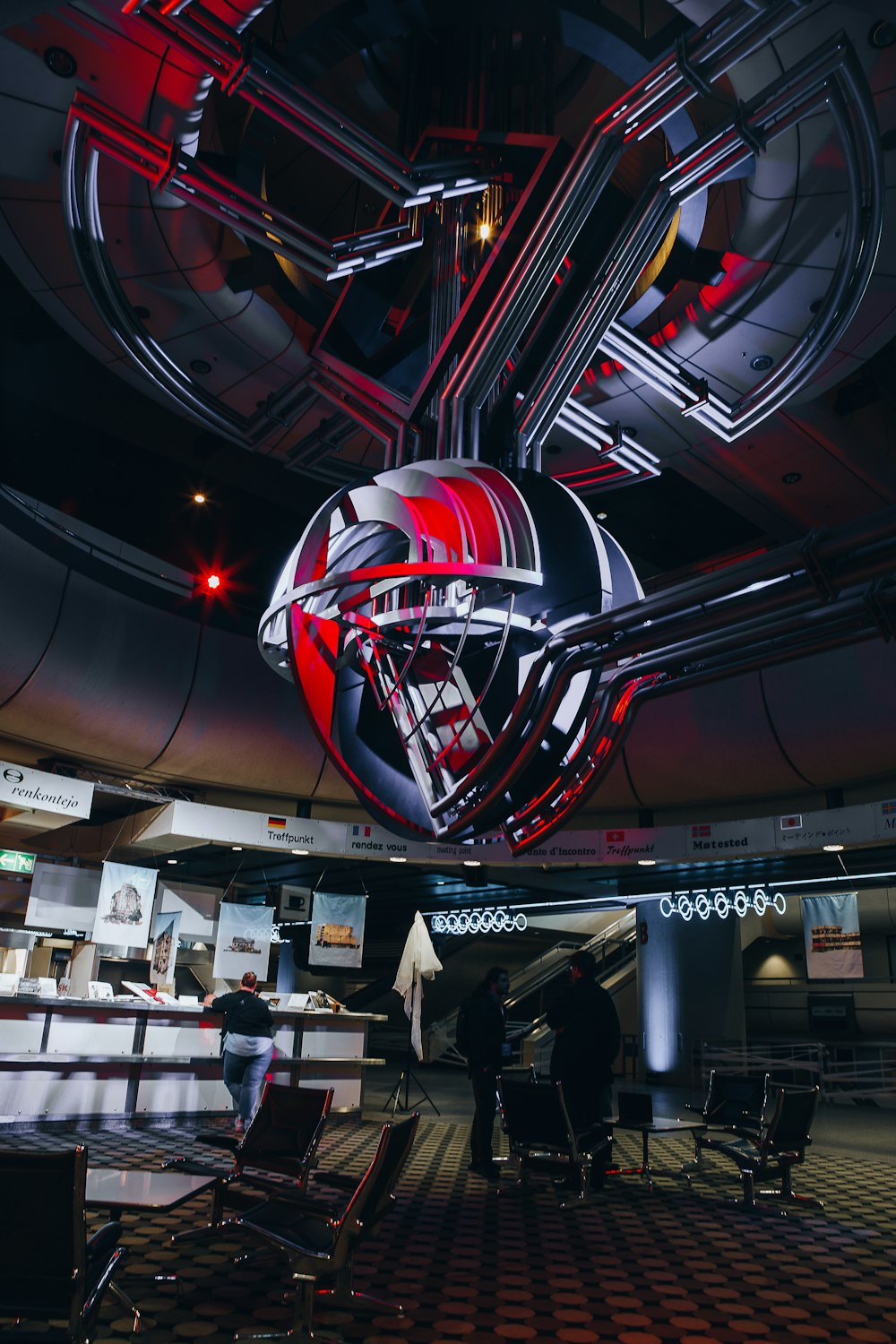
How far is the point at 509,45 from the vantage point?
281 inches

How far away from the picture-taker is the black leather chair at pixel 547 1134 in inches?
257

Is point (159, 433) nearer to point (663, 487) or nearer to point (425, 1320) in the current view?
point (663, 487)

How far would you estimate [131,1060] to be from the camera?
938 centimetres

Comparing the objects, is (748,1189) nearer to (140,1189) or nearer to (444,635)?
(140,1189)

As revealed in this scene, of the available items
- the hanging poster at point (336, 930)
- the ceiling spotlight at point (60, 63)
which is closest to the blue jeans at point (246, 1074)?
the hanging poster at point (336, 930)

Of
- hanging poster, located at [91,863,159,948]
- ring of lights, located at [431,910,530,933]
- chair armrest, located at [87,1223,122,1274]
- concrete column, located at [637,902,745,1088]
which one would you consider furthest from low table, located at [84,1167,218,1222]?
concrete column, located at [637,902,745,1088]

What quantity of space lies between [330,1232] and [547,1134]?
117 inches

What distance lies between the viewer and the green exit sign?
40.3 feet

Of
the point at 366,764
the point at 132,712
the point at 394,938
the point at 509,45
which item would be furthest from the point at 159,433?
the point at 394,938

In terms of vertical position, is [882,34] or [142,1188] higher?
[882,34]

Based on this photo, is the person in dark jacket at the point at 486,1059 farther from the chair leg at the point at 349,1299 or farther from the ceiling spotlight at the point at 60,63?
the ceiling spotlight at the point at 60,63

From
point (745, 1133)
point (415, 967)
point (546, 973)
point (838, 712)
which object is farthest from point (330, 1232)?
point (546, 973)

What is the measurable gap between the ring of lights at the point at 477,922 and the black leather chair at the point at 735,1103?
7047 millimetres

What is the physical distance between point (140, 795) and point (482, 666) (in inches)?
301
